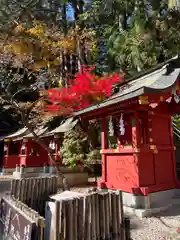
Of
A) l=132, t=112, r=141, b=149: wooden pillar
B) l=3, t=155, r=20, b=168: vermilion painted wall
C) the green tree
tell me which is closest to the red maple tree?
l=132, t=112, r=141, b=149: wooden pillar

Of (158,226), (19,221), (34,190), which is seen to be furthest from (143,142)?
(19,221)

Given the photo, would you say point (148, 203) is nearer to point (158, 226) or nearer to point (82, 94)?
point (158, 226)

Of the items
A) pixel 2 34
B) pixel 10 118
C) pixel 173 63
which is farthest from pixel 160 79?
pixel 10 118

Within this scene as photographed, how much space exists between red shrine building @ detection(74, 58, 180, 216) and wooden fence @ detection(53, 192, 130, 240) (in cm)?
276

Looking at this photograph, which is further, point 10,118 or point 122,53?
point 10,118

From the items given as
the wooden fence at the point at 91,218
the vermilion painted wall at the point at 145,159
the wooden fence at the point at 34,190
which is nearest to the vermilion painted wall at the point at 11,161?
the vermilion painted wall at the point at 145,159

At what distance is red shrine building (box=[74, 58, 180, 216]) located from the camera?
6641 mm

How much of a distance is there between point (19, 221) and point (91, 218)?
4.02 feet

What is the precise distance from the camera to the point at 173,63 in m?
8.05

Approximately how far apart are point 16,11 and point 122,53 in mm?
8664

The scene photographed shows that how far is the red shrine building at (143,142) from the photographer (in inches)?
261

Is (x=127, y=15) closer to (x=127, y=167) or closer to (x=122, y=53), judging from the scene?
(x=122, y=53)

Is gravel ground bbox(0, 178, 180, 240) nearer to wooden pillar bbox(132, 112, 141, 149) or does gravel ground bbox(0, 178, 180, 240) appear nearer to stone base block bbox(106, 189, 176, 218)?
stone base block bbox(106, 189, 176, 218)

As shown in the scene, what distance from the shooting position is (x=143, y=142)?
23.6ft
